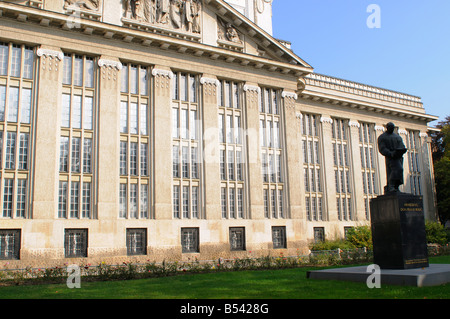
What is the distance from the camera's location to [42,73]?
29.2 metres

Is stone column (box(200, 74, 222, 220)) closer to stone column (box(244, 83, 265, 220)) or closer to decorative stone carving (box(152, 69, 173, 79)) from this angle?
decorative stone carving (box(152, 69, 173, 79))

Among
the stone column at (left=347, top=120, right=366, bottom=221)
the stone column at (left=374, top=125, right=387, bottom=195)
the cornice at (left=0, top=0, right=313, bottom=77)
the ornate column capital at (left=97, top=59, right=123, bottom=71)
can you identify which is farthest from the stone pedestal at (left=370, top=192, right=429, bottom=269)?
the stone column at (left=374, top=125, right=387, bottom=195)

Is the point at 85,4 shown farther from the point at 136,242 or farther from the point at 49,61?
the point at 136,242

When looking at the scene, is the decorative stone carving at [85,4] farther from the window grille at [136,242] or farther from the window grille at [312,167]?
the window grille at [312,167]

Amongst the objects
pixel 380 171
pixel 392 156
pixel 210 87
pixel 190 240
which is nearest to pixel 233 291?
pixel 392 156

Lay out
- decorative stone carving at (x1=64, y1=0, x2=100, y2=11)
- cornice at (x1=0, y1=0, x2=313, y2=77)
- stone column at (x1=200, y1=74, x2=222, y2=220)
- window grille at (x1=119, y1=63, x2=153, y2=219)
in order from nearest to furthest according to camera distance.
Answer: cornice at (x1=0, y1=0, x2=313, y2=77)
decorative stone carving at (x1=64, y1=0, x2=100, y2=11)
window grille at (x1=119, y1=63, x2=153, y2=219)
stone column at (x1=200, y1=74, x2=222, y2=220)

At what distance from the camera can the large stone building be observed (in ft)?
92.9

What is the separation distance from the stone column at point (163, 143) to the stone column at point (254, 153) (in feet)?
22.5

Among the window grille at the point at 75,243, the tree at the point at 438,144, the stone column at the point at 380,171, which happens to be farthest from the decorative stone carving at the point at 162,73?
the tree at the point at 438,144

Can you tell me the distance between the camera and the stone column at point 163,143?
104 ft

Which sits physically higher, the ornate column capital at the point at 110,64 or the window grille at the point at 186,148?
the ornate column capital at the point at 110,64

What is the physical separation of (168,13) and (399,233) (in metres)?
24.7

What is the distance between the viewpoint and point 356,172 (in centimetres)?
4709

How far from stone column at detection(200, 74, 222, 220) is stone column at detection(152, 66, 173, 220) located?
2905 mm
